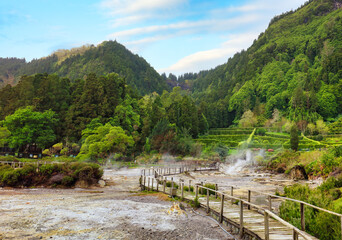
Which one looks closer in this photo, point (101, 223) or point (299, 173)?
point (101, 223)

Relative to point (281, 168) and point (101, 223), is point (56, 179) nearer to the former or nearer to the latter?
point (101, 223)

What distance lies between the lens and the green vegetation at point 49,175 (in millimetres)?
21453

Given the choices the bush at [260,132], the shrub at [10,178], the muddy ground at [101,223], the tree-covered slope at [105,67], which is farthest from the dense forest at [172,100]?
the muddy ground at [101,223]

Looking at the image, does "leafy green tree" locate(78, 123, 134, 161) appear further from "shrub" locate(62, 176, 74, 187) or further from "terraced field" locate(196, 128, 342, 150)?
"terraced field" locate(196, 128, 342, 150)

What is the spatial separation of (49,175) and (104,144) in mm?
19599

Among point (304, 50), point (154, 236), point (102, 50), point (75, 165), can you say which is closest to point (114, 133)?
point (75, 165)

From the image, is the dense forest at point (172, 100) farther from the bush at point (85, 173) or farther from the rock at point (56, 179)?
the rock at point (56, 179)

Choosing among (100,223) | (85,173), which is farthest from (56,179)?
(100,223)

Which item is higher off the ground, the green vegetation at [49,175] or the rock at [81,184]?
the green vegetation at [49,175]

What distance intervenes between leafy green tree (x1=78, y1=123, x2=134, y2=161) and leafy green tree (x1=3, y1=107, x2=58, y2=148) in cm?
1201

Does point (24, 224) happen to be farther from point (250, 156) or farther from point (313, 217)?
point (250, 156)

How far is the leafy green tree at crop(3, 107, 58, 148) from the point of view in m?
48.1

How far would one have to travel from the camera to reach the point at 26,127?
48.8 meters

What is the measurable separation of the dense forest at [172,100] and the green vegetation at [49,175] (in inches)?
740
